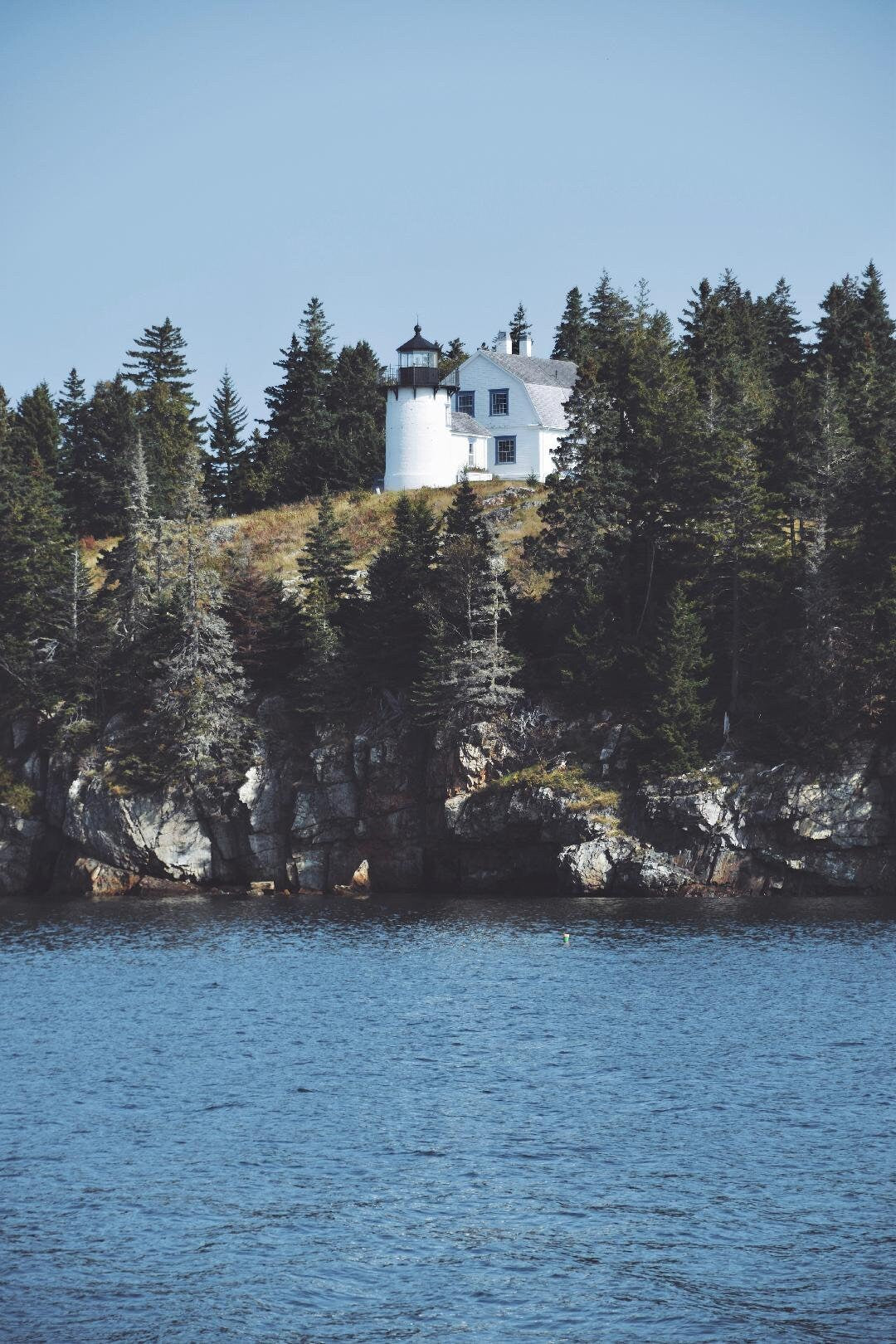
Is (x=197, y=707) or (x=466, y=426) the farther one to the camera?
(x=466, y=426)

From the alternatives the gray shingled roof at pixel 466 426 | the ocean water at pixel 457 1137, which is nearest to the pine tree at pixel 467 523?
the ocean water at pixel 457 1137

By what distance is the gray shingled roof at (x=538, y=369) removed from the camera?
127 metres

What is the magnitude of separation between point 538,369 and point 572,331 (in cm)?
2084

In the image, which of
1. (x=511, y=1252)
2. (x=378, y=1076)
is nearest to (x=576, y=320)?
(x=378, y=1076)

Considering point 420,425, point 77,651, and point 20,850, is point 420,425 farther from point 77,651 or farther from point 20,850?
point 20,850

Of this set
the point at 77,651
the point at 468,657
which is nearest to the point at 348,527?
the point at 77,651

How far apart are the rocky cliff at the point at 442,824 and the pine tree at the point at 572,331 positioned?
62.4m

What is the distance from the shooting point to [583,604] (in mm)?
88375

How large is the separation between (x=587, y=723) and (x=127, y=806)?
27027 millimetres

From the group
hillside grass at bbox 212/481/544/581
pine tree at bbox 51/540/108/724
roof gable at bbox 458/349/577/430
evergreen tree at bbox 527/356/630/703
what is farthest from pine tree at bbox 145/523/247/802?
roof gable at bbox 458/349/577/430

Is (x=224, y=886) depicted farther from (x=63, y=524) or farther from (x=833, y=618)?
(x=63, y=524)

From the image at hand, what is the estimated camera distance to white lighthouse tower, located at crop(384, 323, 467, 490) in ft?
399

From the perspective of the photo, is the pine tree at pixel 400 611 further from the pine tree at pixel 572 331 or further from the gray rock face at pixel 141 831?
the pine tree at pixel 572 331

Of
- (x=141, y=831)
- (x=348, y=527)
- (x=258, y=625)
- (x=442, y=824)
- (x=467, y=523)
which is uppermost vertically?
(x=348, y=527)
